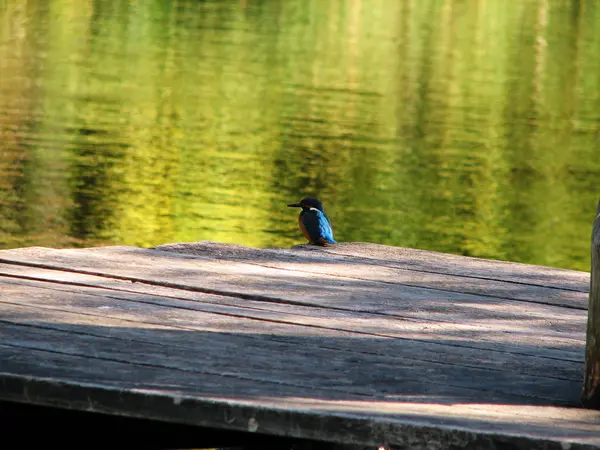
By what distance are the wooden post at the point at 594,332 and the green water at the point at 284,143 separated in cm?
1001

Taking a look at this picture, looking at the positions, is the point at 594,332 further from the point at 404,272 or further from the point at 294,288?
the point at 404,272

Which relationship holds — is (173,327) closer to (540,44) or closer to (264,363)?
A: (264,363)

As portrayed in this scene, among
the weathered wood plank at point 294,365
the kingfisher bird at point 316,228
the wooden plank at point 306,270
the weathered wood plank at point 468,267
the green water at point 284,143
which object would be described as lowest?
the green water at point 284,143

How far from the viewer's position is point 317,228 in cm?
609

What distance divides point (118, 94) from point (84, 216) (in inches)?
363

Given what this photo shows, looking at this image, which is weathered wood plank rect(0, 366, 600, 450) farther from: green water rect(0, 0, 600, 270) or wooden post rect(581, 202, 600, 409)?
green water rect(0, 0, 600, 270)

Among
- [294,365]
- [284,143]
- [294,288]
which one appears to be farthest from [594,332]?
[284,143]

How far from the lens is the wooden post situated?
3.05 meters

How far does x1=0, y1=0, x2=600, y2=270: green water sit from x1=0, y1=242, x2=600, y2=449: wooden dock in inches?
325

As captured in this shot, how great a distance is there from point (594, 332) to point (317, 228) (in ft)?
10.2

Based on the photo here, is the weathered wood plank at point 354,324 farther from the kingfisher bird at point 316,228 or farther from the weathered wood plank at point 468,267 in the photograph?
the kingfisher bird at point 316,228

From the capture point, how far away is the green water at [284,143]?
14.1 m

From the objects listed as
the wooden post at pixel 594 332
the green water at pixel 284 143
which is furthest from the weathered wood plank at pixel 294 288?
the green water at pixel 284 143

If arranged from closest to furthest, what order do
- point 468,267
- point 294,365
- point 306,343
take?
1. point 294,365
2. point 306,343
3. point 468,267
